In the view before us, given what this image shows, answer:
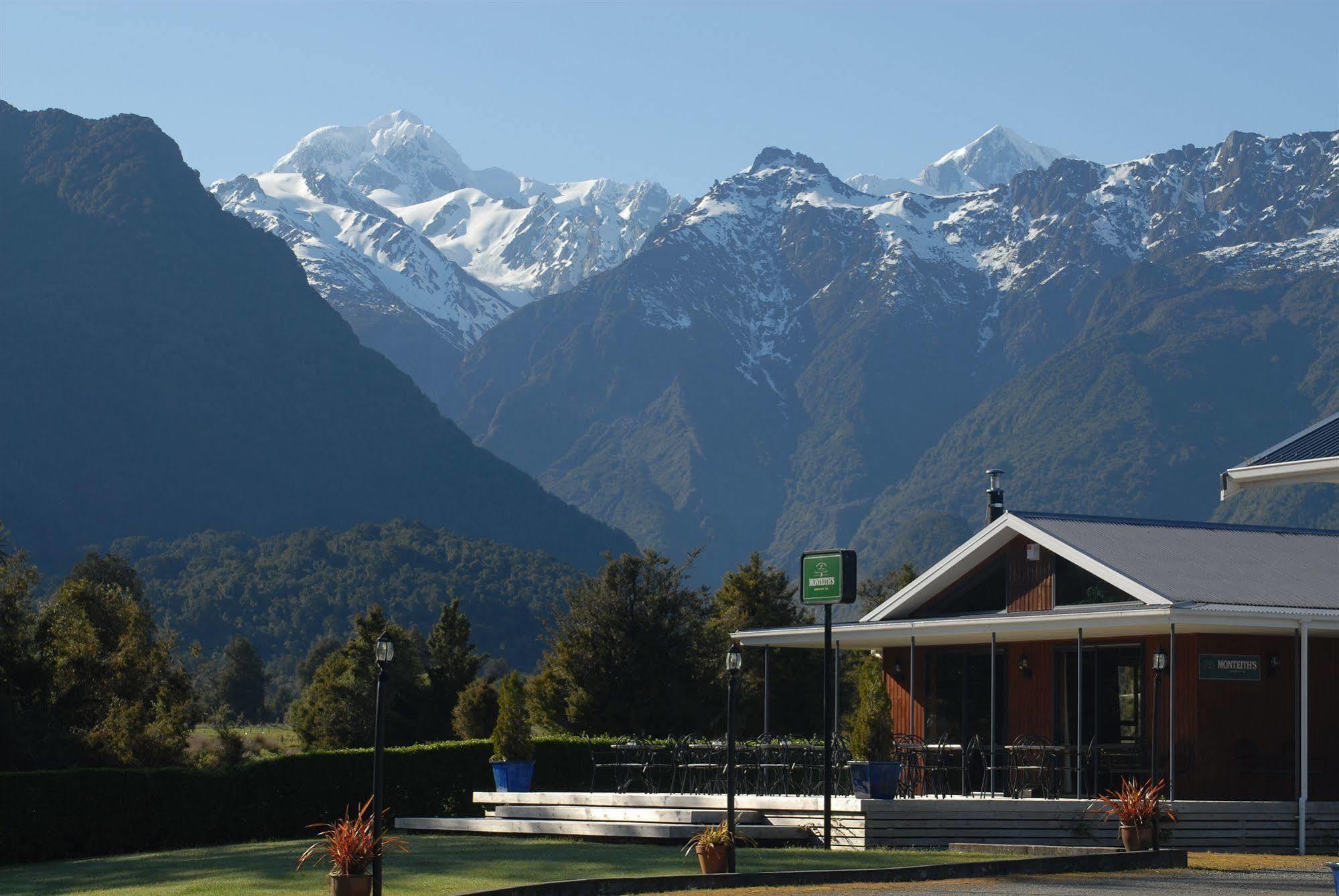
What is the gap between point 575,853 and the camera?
18953 millimetres

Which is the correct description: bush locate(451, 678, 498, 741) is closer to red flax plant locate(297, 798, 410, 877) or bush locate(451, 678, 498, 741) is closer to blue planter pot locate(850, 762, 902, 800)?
blue planter pot locate(850, 762, 902, 800)

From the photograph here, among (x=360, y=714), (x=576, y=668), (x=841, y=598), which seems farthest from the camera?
(x=360, y=714)

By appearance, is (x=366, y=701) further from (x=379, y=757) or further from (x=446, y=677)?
(x=379, y=757)

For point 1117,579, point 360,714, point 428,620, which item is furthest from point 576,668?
point 428,620

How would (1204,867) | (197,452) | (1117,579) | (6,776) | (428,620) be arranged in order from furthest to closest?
(197,452)
(428,620)
(6,776)
(1117,579)
(1204,867)

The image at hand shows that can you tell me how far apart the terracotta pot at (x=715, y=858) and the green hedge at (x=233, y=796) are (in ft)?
40.5

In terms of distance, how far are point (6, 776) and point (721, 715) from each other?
15.8 m

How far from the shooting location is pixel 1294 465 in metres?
15.1

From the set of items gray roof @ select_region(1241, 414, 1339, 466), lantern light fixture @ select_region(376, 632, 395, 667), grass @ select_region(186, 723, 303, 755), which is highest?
gray roof @ select_region(1241, 414, 1339, 466)

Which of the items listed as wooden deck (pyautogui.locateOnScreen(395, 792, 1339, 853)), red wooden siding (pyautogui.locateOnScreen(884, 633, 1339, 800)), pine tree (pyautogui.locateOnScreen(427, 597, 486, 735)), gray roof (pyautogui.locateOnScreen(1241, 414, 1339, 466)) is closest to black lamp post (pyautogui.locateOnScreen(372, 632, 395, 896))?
wooden deck (pyautogui.locateOnScreen(395, 792, 1339, 853))

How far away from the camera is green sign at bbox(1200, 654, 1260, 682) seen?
22.5m

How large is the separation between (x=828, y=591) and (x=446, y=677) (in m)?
23.7

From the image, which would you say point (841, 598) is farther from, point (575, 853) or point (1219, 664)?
point (1219, 664)

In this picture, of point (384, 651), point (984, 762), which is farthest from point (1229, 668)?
point (384, 651)
